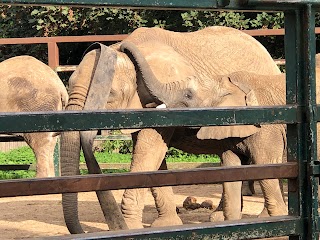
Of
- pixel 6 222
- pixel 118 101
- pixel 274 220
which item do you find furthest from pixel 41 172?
pixel 274 220

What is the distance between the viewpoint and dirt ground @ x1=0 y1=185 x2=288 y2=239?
281 inches

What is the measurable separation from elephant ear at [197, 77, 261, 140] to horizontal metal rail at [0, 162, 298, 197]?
13.7 feet

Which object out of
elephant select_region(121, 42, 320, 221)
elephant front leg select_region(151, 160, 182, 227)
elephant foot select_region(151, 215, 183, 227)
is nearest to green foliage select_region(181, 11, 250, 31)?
elephant select_region(121, 42, 320, 221)

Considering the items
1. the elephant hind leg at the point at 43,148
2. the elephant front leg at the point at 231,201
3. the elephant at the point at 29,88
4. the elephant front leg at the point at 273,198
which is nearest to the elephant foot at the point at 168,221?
the elephant front leg at the point at 231,201

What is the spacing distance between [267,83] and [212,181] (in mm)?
4898

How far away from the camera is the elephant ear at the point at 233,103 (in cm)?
696

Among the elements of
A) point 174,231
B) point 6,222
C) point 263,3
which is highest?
point 263,3

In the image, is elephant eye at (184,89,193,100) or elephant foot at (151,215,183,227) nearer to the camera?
elephant eye at (184,89,193,100)

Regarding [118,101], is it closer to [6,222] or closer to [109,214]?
[6,222]

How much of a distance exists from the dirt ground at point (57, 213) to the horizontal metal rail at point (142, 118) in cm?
420

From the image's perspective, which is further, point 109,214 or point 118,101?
point 118,101

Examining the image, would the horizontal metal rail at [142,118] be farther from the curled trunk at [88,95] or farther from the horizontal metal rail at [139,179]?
the curled trunk at [88,95]

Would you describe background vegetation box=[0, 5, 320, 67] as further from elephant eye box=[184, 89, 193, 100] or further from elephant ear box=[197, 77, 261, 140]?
elephant eye box=[184, 89, 193, 100]

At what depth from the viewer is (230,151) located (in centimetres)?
726
